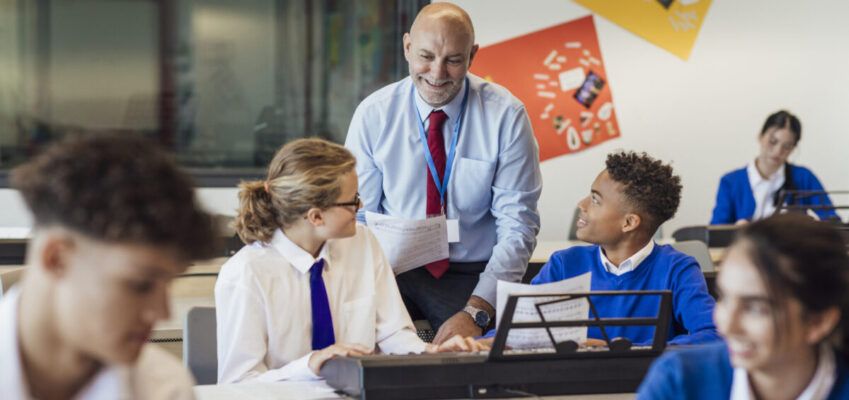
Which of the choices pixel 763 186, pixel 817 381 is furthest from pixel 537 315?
pixel 763 186

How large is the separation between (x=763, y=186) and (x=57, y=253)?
15.9 ft

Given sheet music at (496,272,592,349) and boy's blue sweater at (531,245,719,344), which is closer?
sheet music at (496,272,592,349)

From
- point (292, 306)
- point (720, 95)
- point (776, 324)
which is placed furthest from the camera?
point (720, 95)

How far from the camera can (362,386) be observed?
5.45 feet

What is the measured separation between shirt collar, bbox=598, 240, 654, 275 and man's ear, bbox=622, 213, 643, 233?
0.06 metres

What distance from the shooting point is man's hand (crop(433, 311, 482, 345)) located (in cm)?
261

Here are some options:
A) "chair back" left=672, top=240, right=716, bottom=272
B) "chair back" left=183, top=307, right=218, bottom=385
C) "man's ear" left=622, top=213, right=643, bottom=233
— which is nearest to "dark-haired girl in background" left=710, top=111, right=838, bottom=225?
"chair back" left=672, top=240, right=716, bottom=272

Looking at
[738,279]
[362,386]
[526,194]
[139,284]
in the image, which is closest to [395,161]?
[526,194]

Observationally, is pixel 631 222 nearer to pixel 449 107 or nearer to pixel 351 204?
pixel 449 107

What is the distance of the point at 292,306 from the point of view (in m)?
2.27

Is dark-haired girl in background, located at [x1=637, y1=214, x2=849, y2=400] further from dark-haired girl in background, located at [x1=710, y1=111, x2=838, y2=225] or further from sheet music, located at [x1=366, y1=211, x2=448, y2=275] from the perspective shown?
dark-haired girl in background, located at [x1=710, y1=111, x2=838, y2=225]

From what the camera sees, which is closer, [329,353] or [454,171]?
[329,353]

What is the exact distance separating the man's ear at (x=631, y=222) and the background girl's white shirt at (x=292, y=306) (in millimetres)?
611

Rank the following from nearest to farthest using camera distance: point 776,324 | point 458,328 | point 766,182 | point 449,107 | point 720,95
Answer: point 776,324, point 458,328, point 449,107, point 766,182, point 720,95
